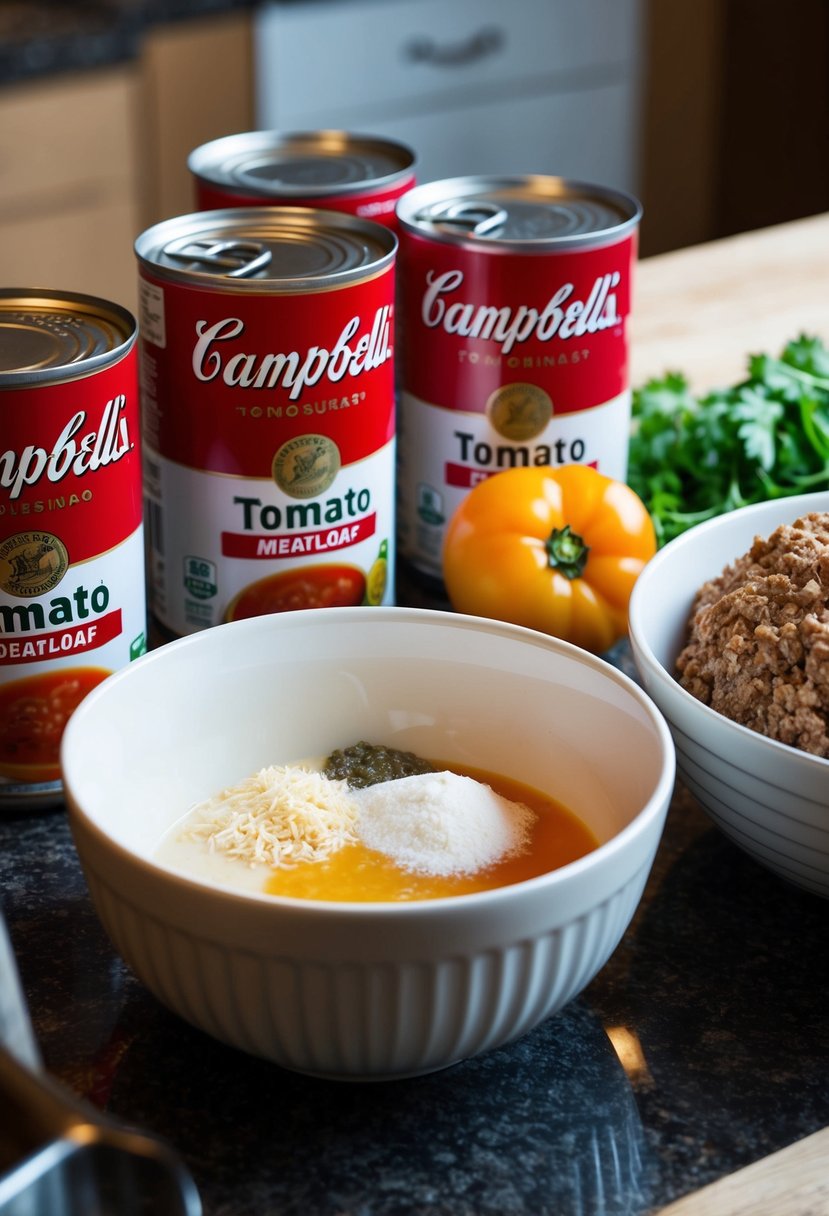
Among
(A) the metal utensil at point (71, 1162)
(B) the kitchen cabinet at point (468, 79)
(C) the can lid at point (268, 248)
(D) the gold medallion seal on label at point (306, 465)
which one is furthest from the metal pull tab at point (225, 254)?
(B) the kitchen cabinet at point (468, 79)

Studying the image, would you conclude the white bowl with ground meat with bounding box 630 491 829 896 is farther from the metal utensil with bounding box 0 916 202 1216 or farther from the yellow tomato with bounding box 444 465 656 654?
the metal utensil with bounding box 0 916 202 1216

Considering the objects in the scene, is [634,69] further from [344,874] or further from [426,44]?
[344,874]

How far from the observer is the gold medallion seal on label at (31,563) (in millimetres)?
812

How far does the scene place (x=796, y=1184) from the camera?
649 mm

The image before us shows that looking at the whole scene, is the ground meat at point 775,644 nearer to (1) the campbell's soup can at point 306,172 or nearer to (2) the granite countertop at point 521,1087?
(2) the granite countertop at point 521,1087

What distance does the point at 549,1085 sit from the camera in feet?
2.31

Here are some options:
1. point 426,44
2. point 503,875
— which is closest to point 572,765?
point 503,875

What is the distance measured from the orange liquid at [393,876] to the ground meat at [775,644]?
0.11m

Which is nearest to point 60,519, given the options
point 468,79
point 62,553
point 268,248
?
point 62,553

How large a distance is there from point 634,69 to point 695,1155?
2857 millimetres

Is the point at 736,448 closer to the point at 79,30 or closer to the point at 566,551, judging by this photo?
the point at 566,551

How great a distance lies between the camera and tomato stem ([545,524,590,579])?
3.31 ft

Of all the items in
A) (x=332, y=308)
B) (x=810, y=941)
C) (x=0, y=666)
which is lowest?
(x=810, y=941)

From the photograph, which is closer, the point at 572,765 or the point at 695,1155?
the point at 695,1155
